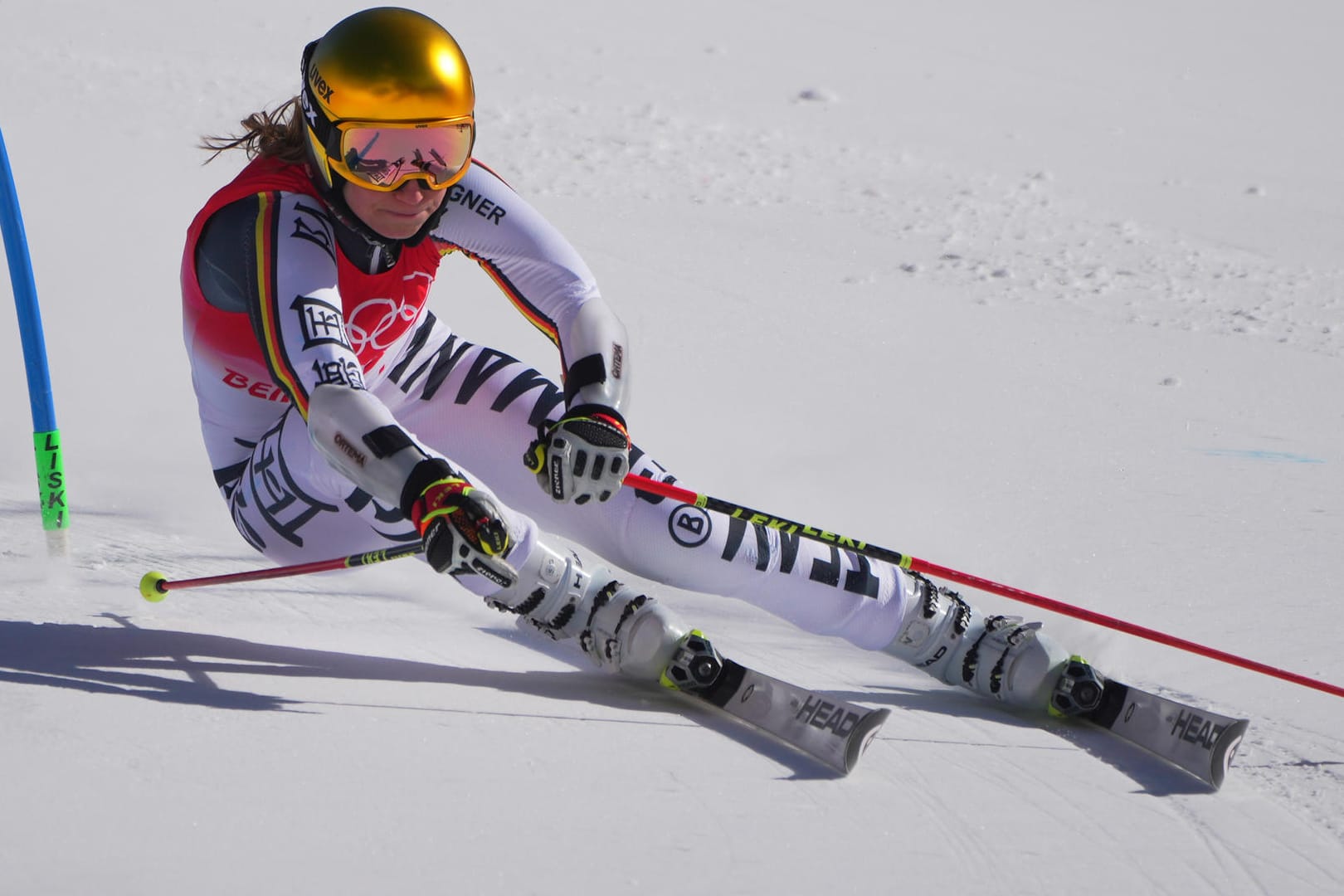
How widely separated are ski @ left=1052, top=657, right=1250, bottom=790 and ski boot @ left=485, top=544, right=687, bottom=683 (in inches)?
28.6

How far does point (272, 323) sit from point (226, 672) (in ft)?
1.92

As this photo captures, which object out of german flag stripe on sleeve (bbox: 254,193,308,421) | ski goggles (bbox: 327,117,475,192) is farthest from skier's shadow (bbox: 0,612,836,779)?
ski goggles (bbox: 327,117,475,192)

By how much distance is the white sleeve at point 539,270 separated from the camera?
8.24 ft

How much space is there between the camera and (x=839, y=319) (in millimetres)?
4863

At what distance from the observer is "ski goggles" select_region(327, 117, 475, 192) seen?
7.16 ft

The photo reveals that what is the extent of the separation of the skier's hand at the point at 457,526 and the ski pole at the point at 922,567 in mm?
440

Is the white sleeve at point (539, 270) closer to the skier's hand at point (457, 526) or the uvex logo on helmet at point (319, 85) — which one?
the uvex logo on helmet at point (319, 85)

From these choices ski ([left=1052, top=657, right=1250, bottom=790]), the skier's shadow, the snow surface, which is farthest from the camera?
ski ([left=1052, top=657, right=1250, bottom=790])

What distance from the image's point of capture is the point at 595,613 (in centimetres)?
247

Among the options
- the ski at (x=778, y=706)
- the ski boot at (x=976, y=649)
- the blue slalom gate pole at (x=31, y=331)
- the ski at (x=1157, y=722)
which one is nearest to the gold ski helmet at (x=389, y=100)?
the ski at (x=778, y=706)

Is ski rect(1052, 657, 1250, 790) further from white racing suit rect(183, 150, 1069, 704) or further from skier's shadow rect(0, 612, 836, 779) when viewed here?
skier's shadow rect(0, 612, 836, 779)

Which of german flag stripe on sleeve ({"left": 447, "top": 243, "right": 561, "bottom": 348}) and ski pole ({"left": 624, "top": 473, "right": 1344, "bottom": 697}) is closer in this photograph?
ski pole ({"left": 624, "top": 473, "right": 1344, "bottom": 697})

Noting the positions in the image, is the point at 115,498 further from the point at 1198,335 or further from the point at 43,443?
the point at 1198,335

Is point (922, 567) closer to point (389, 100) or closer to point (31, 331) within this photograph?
point (389, 100)
